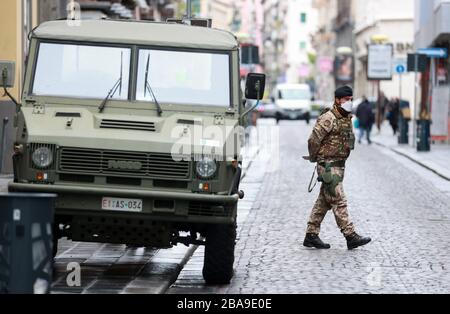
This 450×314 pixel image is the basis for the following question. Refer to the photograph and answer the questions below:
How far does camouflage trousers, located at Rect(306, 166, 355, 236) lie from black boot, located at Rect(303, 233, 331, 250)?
0.05m

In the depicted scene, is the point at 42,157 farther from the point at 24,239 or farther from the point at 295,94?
the point at 295,94

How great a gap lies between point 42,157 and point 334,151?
4.31 m

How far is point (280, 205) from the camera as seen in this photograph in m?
21.6

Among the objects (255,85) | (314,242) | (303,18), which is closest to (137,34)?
(255,85)

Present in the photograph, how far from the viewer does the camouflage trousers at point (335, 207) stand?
15.1m

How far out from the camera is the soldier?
1516cm

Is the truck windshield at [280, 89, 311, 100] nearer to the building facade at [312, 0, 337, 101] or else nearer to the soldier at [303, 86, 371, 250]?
the building facade at [312, 0, 337, 101]

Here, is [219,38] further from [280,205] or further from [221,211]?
[280,205]

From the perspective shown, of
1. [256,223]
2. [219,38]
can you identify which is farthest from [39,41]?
[256,223]

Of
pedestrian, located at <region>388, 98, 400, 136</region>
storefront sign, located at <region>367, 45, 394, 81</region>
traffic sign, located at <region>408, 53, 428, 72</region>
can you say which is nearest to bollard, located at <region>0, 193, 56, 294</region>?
traffic sign, located at <region>408, 53, 428, 72</region>

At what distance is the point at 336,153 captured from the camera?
1523cm

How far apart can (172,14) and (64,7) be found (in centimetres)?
4213

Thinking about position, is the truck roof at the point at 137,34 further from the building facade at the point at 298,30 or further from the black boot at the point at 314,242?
the building facade at the point at 298,30

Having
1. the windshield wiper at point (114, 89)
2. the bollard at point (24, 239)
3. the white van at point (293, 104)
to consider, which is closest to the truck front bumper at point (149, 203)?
the windshield wiper at point (114, 89)
